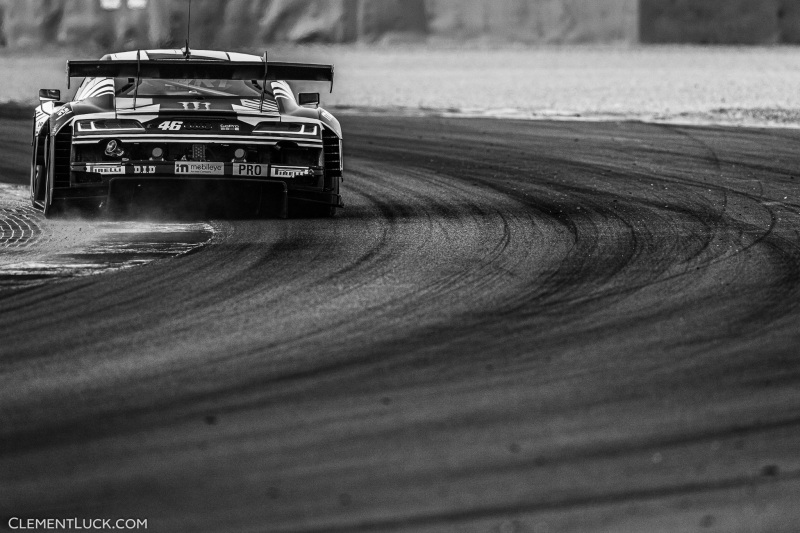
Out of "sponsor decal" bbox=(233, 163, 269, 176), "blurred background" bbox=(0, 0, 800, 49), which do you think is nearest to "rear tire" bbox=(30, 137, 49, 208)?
"sponsor decal" bbox=(233, 163, 269, 176)

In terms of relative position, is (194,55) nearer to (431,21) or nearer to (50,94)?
(50,94)

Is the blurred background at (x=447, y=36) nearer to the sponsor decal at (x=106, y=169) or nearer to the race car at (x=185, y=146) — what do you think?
the race car at (x=185, y=146)

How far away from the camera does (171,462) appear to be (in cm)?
418

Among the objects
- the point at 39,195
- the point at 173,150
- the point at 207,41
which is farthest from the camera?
the point at 207,41

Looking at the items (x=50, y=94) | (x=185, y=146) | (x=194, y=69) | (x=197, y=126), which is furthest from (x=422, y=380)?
(x=50, y=94)

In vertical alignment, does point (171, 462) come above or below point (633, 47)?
below

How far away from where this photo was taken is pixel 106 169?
8766mm

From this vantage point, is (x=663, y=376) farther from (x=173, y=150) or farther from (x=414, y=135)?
(x=414, y=135)

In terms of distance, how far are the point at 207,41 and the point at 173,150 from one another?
1907cm

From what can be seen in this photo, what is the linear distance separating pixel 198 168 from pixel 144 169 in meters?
0.35

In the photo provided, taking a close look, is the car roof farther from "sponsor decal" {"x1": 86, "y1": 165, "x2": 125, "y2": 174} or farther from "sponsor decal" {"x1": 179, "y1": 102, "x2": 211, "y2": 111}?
"sponsor decal" {"x1": 86, "y1": 165, "x2": 125, "y2": 174}

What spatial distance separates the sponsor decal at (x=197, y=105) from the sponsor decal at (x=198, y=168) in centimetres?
50

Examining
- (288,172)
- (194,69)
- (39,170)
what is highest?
(194,69)

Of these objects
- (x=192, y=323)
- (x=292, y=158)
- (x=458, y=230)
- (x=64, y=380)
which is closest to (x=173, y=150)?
(x=292, y=158)
